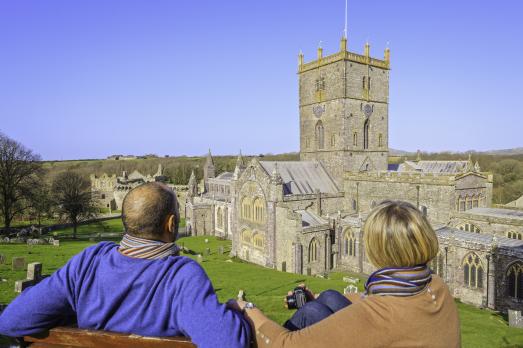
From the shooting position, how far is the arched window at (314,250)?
26781mm

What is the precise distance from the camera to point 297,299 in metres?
3.20

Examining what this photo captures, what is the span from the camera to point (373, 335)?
2.23 meters

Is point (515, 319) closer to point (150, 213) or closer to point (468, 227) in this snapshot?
point (468, 227)

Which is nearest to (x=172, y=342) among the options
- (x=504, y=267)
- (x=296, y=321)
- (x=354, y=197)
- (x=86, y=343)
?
(x=86, y=343)

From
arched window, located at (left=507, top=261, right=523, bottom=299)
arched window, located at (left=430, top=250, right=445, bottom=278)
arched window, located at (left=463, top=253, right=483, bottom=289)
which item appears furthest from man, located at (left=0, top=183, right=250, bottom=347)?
arched window, located at (left=430, top=250, right=445, bottom=278)

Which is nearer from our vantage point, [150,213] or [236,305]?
[236,305]

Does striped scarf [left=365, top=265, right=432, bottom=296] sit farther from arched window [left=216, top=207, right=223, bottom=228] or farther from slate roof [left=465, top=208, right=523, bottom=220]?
arched window [left=216, top=207, right=223, bottom=228]

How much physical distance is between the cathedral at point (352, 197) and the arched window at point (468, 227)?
62mm

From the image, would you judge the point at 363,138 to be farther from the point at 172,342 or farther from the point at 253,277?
the point at 172,342

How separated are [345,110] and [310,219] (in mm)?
9962

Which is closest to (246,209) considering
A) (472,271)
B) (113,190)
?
(472,271)

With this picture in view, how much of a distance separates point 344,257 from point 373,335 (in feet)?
86.6

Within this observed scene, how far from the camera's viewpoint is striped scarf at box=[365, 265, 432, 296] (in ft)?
7.81

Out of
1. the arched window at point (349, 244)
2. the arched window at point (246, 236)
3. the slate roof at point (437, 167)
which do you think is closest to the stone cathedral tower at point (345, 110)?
the slate roof at point (437, 167)
